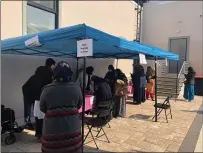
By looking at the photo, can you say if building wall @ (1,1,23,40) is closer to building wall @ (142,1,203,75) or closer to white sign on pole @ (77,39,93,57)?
white sign on pole @ (77,39,93,57)

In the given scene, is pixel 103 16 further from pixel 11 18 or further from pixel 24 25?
pixel 11 18

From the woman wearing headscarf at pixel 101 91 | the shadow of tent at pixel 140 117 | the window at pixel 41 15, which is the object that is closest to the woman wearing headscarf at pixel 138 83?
the shadow of tent at pixel 140 117

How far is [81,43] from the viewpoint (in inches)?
125

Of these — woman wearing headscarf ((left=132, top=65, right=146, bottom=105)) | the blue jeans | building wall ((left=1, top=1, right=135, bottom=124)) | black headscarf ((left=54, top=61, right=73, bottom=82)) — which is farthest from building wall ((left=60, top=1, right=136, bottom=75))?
black headscarf ((left=54, top=61, right=73, bottom=82))

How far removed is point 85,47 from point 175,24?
14.7 metres

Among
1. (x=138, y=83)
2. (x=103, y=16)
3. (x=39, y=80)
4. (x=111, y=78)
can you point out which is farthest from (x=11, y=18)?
(x=138, y=83)

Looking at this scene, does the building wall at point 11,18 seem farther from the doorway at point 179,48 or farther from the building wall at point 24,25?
the doorway at point 179,48

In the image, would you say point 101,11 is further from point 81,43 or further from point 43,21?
point 81,43

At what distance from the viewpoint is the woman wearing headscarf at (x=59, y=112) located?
246 centimetres

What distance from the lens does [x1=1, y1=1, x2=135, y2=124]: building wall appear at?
5.96 m

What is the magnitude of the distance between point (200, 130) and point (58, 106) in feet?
15.4

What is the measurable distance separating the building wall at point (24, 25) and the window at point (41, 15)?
27 centimetres

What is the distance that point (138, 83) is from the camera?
896 cm

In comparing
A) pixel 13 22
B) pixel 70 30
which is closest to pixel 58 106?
pixel 70 30
